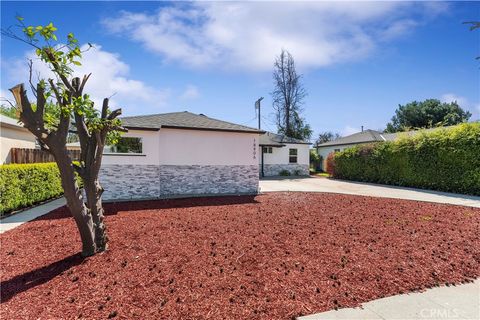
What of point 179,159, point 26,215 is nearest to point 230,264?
point 26,215

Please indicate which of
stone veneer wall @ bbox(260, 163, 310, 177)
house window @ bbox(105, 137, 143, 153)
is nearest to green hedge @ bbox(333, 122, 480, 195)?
stone veneer wall @ bbox(260, 163, 310, 177)

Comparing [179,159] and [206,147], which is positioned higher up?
[206,147]

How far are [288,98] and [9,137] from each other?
86.4ft

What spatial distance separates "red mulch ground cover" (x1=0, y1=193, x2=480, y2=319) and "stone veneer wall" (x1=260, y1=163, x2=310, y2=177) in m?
16.5

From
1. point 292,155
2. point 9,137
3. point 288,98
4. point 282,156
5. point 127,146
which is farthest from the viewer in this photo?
point 288,98

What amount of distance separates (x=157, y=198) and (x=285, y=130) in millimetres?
22478

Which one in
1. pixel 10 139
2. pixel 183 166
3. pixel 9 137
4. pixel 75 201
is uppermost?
pixel 9 137

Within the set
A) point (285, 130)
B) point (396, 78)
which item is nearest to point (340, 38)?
point (396, 78)

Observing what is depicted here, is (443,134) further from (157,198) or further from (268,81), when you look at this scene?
(268,81)

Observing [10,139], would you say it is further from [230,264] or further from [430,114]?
[430,114]

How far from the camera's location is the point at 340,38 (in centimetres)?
930

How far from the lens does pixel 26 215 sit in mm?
8336

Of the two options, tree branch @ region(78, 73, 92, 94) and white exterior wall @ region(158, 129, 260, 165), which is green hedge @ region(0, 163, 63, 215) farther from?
tree branch @ region(78, 73, 92, 94)

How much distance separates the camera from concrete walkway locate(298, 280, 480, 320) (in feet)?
9.62
